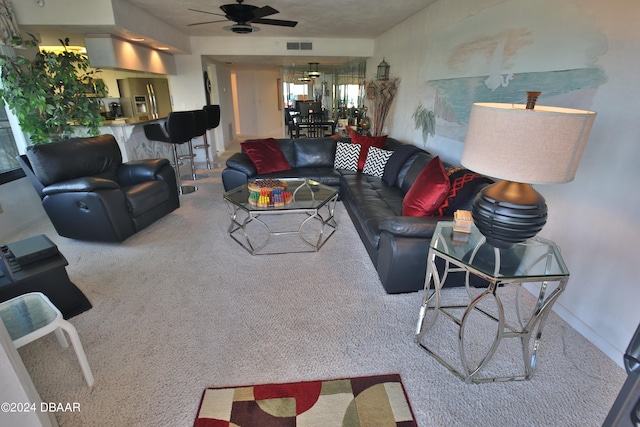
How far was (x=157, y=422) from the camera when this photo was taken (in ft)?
4.75

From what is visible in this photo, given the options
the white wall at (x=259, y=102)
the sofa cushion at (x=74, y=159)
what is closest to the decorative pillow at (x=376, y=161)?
the sofa cushion at (x=74, y=159)

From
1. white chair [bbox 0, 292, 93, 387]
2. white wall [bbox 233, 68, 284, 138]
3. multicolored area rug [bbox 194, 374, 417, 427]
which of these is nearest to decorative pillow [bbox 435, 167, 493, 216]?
multicolored area rug [bbox 194, 374, 417, 427]

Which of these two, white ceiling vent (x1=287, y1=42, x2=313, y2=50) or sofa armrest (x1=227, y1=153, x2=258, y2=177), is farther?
white ceiling vent (x1=287, y1=42, x2=313, y2=50)

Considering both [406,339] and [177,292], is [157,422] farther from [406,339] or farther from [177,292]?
[406,339]

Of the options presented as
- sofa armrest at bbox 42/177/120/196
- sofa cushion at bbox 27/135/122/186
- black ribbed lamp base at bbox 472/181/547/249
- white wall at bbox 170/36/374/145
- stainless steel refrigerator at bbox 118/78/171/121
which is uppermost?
white wall at bbox 170/36/374/145

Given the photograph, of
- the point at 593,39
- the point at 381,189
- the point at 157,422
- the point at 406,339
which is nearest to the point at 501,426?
the point at 406,339

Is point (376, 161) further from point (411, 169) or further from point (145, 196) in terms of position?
point (145, 196)

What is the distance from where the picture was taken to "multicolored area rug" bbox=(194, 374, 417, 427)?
1.45 meters

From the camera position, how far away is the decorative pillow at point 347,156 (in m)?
4.33

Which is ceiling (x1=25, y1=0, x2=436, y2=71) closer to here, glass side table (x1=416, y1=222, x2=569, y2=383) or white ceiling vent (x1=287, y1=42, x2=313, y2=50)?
white ceiling vent (x1=287, y1=42, x2=313, y2=50)

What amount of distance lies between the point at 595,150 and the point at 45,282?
3.38 meters

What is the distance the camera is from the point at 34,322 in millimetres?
1500

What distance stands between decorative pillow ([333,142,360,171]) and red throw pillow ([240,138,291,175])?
69cm

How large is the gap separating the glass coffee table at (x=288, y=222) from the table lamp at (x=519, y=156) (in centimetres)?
160
